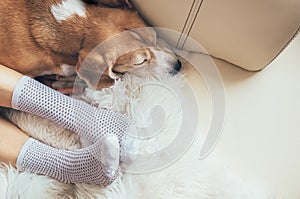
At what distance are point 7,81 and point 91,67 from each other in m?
0.16

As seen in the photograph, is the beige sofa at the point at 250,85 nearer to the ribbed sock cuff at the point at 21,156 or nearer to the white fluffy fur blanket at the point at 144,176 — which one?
the white fluffy fur blanket at the point at 144,176

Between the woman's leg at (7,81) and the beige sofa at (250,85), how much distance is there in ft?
0.89

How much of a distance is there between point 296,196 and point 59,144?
45 centimetres

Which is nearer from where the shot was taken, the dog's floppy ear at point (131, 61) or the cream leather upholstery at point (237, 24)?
the cream leather upholstery at point (237, 24)

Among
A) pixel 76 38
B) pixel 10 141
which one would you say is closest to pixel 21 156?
pixel 10 141

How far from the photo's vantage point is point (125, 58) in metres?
0.75

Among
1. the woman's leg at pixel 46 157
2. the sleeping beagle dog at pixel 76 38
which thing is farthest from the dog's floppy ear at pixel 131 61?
the woman's leg at pixel 46 157

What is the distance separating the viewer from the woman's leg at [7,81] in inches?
29.3

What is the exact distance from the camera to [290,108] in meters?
0.76

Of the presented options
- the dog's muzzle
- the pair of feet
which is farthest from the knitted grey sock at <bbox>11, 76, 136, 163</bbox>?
the dog's muzzle

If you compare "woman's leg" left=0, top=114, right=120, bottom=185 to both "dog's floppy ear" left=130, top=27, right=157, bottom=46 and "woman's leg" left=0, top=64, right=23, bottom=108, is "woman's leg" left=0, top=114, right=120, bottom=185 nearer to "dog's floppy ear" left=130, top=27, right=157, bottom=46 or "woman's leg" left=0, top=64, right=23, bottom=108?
"woman's leg" left=0, top=64, right=23, bottom=108

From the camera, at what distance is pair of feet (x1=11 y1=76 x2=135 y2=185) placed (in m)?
0.73

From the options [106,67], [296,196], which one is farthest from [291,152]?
[106,67]

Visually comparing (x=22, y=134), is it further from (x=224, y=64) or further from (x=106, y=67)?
(x=224, y=64)
